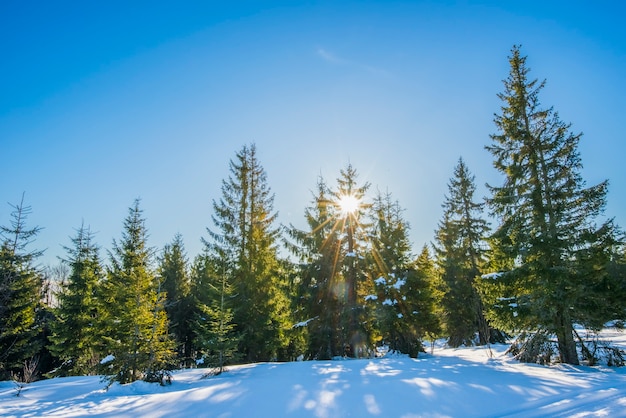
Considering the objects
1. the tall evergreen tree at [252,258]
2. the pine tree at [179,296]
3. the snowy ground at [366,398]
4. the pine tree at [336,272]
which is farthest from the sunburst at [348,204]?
the pine tree at [179,296]

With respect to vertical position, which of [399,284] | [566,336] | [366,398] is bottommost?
[366,398]

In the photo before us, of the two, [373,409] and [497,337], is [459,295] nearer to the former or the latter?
[497,337]

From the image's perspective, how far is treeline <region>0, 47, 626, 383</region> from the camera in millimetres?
11852

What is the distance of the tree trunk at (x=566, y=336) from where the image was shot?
11742mm

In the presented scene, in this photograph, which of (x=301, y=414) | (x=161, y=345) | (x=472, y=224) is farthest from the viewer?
(x=472, y=224)

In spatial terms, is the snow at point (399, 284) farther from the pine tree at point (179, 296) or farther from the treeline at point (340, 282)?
the pine tree at point (179, 296)

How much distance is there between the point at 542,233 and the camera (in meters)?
12.4

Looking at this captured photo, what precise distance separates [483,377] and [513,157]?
30.1ft

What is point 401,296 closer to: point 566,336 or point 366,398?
point 566,336

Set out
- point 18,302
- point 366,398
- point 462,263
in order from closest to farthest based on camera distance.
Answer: point 366,398 → point 18,302 → point 462,263

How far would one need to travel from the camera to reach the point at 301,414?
6117mm

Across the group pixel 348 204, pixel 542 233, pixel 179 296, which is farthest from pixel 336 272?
pixel 179 296

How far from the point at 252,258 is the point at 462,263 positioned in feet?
52.0

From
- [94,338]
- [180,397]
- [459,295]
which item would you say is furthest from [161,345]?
[459,295]
